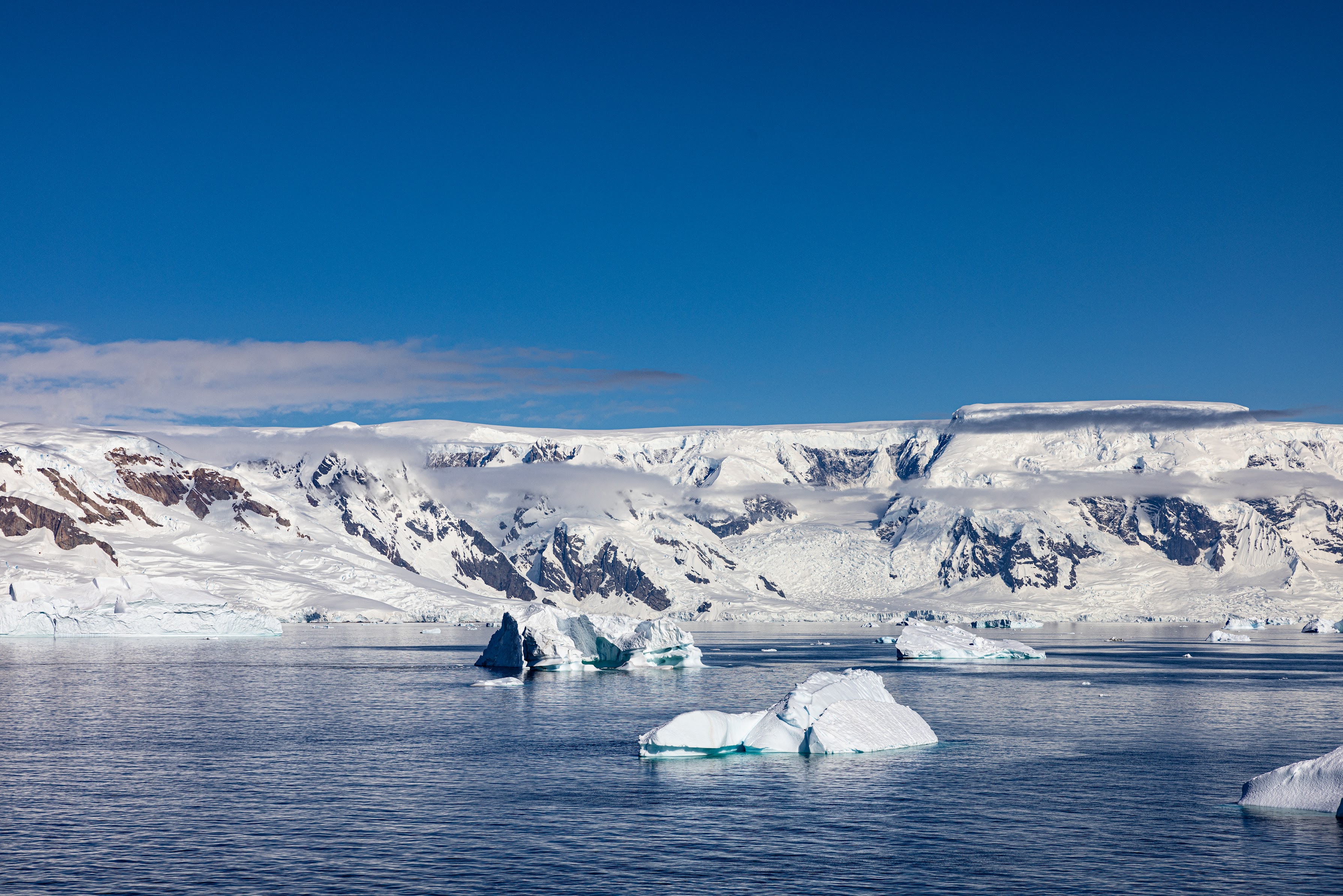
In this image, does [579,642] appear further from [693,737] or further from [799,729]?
[693,737]

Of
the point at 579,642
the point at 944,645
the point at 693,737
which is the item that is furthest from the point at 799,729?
the point at 944,645

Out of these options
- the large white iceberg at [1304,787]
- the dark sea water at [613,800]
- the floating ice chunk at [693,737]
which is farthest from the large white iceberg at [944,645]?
the large white iceberg at [1304,787]

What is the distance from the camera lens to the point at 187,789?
5097cm

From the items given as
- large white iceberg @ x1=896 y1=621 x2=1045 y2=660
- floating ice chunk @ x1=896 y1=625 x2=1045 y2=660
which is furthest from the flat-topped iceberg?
floating ice chunk @ x1=896 y1=625 x2=1045 y2=660

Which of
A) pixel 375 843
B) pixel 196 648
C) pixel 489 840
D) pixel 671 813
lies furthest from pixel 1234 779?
pixel 196 648

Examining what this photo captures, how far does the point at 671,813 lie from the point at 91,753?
32.5 meters

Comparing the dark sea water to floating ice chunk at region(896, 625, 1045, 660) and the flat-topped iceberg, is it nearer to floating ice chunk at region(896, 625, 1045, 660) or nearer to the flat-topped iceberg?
the flat-topped iceberg

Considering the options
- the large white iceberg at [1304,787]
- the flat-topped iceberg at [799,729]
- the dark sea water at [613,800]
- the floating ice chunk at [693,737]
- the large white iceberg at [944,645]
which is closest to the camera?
the dark sea water at [613,800]

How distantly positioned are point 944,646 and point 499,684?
67.0 meters

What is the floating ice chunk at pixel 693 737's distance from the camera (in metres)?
59.6

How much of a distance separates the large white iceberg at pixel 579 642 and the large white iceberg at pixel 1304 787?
87461mm

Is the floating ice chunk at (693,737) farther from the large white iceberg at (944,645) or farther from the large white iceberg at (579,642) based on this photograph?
the large white iceberg at (944,645)

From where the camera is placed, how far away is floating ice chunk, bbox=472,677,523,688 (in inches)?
4387

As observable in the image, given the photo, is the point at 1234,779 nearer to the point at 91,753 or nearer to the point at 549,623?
the point at 91,753
